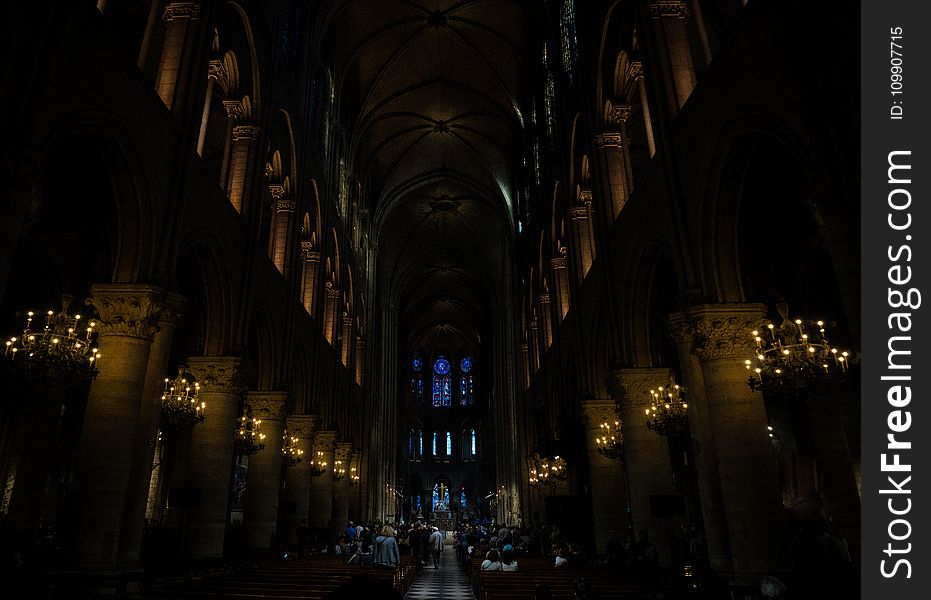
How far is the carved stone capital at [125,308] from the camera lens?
31.7ft

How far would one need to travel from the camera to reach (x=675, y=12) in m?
12.2

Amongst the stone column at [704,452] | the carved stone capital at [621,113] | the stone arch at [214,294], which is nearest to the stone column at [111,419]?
the stone arch at [214,294]

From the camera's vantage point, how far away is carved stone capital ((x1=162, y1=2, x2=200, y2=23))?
11922 millimetres

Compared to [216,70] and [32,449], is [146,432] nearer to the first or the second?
[216,70]

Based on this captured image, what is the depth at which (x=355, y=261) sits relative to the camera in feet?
106

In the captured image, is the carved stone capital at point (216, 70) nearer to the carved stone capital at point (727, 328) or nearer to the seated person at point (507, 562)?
the carved stone capital at point (727, 328)

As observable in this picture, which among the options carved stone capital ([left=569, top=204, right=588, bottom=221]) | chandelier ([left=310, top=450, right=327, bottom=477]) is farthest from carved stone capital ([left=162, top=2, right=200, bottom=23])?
chandelier ([left=310, top=450, right=327, bottom=477])

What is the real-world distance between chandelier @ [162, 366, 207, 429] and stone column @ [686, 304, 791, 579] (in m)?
10.1

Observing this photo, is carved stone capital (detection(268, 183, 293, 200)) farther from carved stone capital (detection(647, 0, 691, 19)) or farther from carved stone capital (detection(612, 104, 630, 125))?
carved stone capital (detection(647, 0, 691, 19))

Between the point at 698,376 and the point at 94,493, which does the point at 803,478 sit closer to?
the point at 698,376

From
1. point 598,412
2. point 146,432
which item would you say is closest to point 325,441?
point 598,412

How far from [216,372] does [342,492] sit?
16.9 metres

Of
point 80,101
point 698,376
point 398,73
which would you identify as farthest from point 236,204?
point 398,73
